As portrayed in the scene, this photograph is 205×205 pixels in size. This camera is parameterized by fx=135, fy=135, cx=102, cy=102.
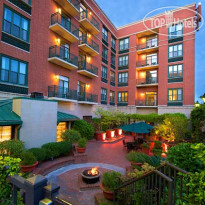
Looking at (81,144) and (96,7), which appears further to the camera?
(96,7)

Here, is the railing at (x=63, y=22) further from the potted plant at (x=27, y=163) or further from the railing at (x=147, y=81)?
the railing at (x=147, y=81)

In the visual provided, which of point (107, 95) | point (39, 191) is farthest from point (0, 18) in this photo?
point (107, 95)

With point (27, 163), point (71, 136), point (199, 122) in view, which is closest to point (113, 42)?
point (199, 122)

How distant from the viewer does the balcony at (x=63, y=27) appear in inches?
570

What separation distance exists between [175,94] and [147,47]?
10370mm

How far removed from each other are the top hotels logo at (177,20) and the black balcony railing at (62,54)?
1470 centimetres

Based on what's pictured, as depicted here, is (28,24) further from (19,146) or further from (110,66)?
(110,66)

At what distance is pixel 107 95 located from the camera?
83.7 feet

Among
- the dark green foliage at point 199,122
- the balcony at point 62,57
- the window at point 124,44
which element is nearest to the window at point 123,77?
the window at point 124,44

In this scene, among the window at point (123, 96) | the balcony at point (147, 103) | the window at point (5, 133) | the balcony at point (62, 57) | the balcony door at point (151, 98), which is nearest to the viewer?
the window at point (5, 133)

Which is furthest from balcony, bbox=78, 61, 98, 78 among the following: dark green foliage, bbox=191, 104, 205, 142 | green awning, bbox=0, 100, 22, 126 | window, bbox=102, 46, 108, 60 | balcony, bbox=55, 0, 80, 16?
dark green foliage, bbox=191, 104, 205, 142

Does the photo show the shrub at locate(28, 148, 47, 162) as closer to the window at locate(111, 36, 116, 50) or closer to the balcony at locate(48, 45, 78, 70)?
the balcony at locate(48, 45, 78, 70)

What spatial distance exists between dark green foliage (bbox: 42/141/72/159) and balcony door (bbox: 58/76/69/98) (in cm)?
694

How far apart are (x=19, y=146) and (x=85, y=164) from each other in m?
4.50
